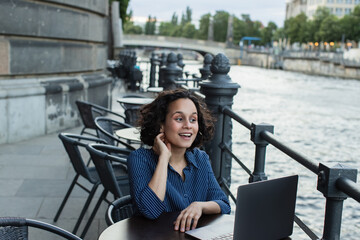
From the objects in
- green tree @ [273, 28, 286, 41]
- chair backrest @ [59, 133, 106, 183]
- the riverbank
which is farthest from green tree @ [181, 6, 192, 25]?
chair backrest @ [59, 133, 106, 183]

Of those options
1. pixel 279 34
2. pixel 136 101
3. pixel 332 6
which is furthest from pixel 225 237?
pixel 279 34

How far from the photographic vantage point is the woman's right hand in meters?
2.40

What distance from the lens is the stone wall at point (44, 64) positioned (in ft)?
23.3

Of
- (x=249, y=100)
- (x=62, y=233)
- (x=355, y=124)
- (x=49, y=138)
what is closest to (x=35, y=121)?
(x=49, y=138)

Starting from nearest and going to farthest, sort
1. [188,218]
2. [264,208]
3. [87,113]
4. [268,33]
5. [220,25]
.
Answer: [264,208] → [188,218] → [87,113] → [268,33] → [220,25]

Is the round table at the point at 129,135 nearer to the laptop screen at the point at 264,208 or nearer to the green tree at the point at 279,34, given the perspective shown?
the laptop screen at the point at 264,208

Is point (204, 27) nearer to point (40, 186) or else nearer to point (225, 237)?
point (40, 186)

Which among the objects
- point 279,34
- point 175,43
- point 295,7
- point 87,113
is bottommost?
point 87,113

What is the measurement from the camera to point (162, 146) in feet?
7.91

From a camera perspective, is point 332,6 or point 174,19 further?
point 174,19

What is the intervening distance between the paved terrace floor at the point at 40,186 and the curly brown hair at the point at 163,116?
162cm

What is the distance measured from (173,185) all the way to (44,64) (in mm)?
5938

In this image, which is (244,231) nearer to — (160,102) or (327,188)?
(327,188)

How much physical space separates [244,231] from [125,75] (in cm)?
1814
